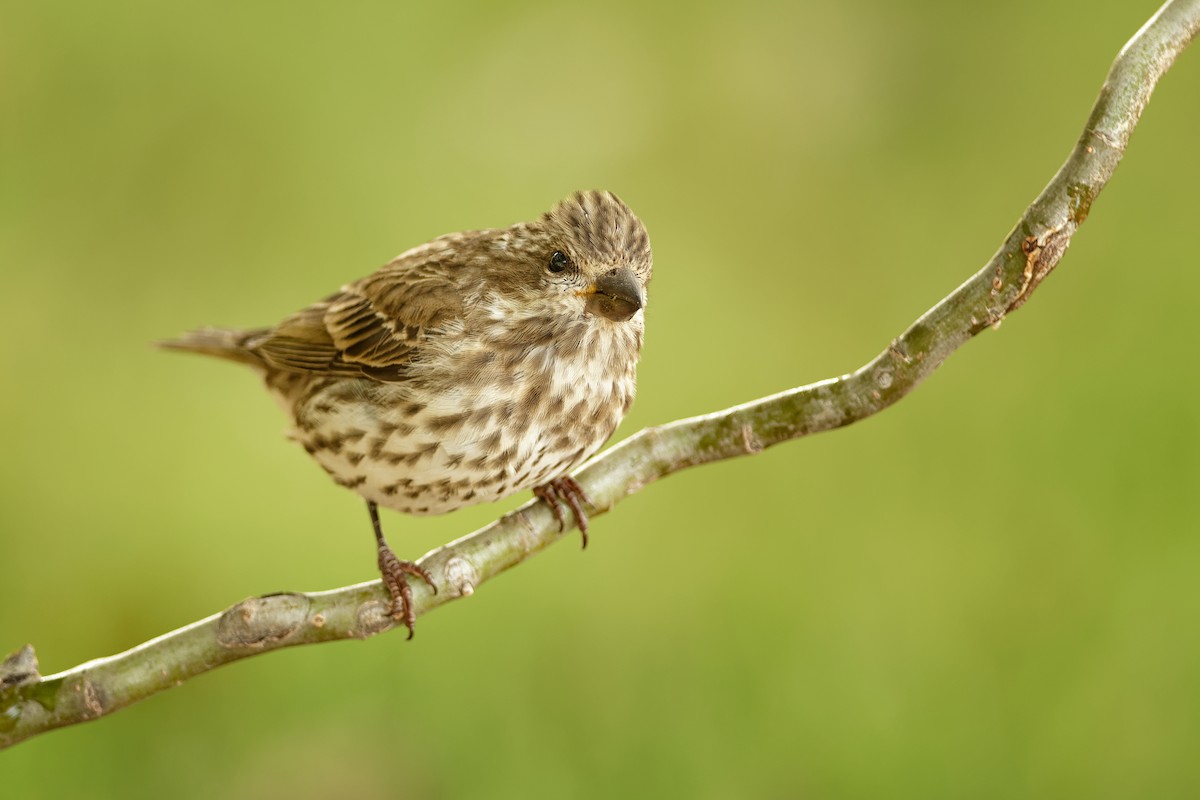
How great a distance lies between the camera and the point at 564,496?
9.27 ft

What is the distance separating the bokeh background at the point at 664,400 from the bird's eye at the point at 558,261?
2078 millimetres

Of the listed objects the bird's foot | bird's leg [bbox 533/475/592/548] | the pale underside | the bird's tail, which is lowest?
the bird's foot

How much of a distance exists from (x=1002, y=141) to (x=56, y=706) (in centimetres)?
403

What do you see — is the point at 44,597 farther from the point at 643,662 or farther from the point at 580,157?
the point at 580,157

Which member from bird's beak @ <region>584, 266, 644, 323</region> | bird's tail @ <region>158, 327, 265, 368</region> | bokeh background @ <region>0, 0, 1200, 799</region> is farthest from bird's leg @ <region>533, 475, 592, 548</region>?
bokeh background @ <region>0, 0, 1200, 799</region>

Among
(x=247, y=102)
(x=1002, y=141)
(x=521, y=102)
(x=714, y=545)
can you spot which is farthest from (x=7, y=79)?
(x=1002, y=141)

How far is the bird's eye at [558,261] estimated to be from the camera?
100 inches

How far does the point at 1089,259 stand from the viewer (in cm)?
488

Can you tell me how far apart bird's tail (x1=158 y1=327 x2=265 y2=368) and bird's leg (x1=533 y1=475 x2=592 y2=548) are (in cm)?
98

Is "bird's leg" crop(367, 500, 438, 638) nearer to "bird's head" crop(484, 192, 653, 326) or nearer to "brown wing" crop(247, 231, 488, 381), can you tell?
"brown wing" crop(247, 231, 488, 381)

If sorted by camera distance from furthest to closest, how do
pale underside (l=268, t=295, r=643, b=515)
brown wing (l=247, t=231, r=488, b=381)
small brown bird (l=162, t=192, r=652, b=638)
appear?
brown wing (l=247, t=231, r=488, b=381) → pale underside (l=268, t=295, r=643, b=515) → small brown bird (l=162, t=192, r=652, b=638)

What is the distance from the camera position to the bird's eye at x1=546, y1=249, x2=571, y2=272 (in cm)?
254

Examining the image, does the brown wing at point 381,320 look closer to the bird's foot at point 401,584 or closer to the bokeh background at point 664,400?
the bird's foot at point 401,584

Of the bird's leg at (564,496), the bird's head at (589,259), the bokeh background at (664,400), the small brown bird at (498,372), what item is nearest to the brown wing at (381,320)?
the small brown bird at (498,372)
